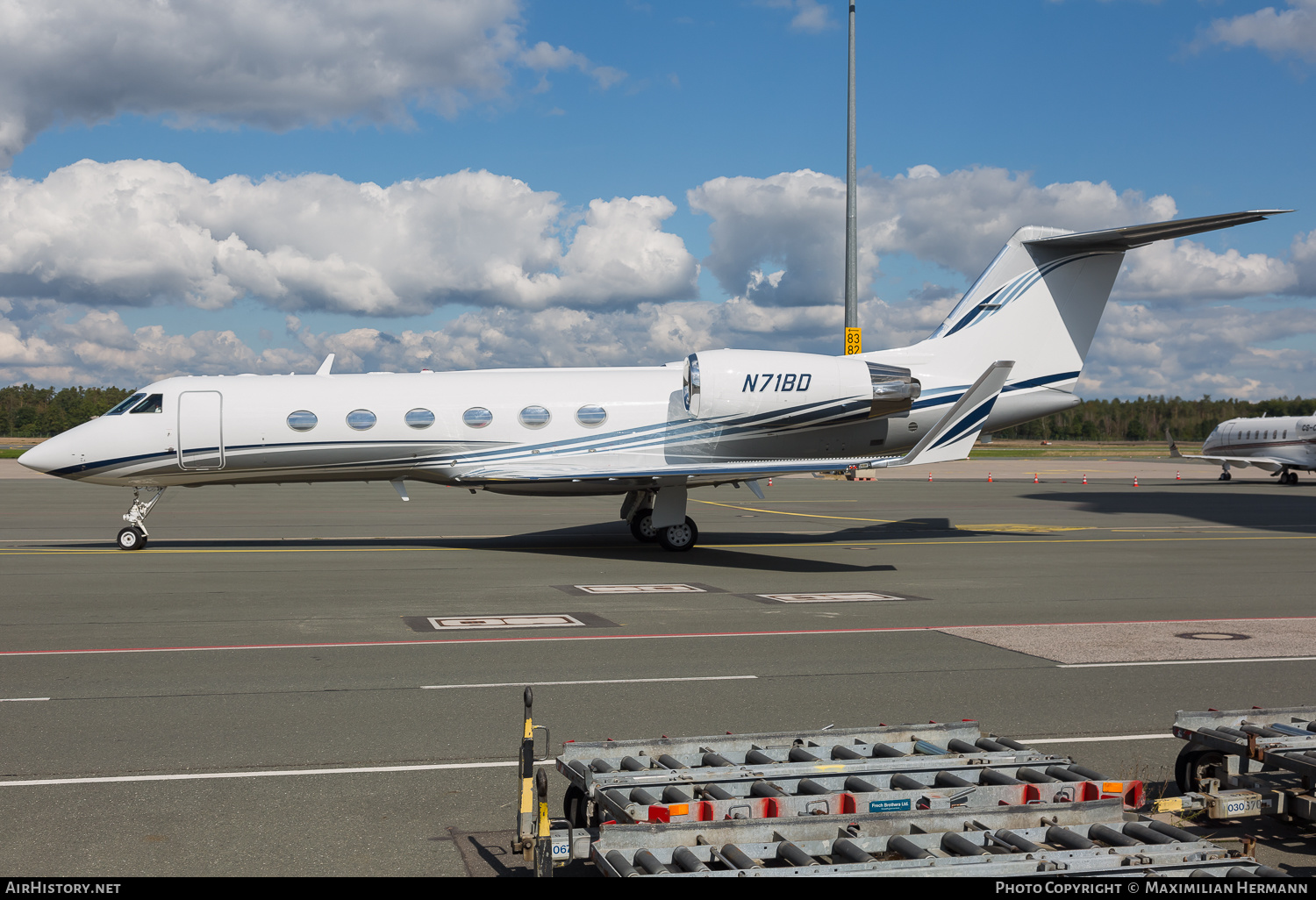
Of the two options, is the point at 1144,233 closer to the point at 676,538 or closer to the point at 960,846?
the point at 676,538

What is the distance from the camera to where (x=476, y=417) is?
21.0 metres

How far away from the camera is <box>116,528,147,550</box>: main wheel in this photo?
2086 cm

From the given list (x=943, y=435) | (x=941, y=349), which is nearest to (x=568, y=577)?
(x=943, y=435)

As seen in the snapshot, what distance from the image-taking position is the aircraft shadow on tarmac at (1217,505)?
29.3 m

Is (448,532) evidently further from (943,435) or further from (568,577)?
(943,435)

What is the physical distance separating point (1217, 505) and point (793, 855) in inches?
1426

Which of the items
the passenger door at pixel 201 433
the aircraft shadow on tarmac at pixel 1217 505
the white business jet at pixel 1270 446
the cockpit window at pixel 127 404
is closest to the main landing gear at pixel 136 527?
the passenger door at pixel 201 433

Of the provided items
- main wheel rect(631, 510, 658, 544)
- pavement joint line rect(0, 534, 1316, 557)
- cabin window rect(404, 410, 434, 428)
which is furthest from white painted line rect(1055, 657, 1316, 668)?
cabin window rect(404, 410, 434, 428)

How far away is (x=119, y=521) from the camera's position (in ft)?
95.0

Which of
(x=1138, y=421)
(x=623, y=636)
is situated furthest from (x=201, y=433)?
(x=1138, y=421)

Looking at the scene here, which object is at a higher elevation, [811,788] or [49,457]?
[49,457]

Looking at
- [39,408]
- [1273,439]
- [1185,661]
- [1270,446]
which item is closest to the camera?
[1185,661]

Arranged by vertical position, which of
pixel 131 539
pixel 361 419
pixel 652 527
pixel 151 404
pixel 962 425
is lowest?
pixel 131 539

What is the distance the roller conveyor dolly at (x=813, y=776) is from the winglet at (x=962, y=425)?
12.1 meters
